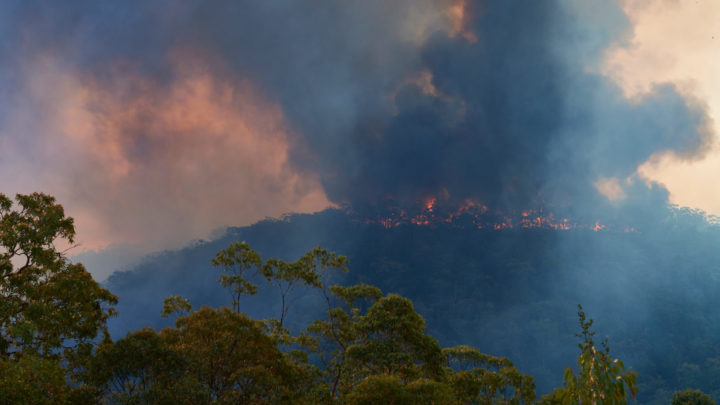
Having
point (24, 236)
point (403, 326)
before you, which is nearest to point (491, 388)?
point (403, 326)

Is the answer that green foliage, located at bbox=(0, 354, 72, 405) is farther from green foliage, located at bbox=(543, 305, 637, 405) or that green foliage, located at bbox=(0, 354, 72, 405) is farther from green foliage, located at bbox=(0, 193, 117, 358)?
green foliage, located at bbox=(543, 305, 637, 405)

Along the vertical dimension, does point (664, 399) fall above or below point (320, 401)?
above

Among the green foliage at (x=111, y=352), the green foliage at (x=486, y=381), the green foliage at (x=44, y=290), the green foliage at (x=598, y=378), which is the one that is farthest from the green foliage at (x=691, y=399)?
the green foliage at (x=44, y=290)

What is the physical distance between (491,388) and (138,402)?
30646 millimetres

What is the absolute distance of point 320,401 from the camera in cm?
2116

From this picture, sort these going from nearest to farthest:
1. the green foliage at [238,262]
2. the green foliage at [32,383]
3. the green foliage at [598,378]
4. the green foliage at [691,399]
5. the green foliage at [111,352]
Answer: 1. the green foliage at [598,378]
2. the green foliage at [32,383]
3. the green foliage at [111,352]
4. the green foliage at [238,262]
5. the green foliage at [691,399]

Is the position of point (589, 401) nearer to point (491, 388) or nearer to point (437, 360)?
point (437, 360)

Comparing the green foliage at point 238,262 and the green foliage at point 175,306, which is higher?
the green foliage at point 238,262

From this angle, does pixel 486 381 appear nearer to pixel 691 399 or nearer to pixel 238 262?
pixel 238 262

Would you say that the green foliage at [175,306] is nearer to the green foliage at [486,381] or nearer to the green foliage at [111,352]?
the green foliage at [111,352]

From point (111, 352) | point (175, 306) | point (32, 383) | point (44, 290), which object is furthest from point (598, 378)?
point (175, 306)

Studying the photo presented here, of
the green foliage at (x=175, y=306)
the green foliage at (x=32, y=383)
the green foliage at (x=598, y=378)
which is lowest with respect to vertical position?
the green foliage at (x=598, y=378)

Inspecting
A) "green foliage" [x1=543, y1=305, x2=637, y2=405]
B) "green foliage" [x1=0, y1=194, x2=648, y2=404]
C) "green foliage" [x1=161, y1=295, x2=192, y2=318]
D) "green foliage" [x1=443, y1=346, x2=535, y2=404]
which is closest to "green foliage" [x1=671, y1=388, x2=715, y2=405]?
"green foliage" [x1=443, y1=346, x2=535, y2=404]

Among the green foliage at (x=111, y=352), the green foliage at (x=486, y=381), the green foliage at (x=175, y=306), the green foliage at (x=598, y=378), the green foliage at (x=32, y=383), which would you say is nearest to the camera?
the green foliage at (x=598, y=378)
